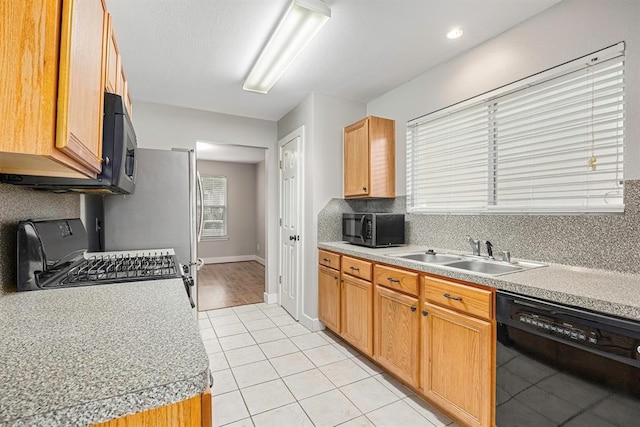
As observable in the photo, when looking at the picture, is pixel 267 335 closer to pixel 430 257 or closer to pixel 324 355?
pixel 324 355

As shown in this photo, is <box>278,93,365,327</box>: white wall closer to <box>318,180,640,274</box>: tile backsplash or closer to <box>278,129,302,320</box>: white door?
<box>278,129,302,320</box>: white door

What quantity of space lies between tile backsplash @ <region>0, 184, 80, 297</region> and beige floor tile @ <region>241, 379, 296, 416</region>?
138 cm

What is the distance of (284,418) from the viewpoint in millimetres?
1740

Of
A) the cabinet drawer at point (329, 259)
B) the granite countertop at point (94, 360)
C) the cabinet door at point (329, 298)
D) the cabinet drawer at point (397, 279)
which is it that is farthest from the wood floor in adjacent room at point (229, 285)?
the granite countertop at point (94, 360)

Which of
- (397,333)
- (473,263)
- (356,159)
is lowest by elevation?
(397,333)

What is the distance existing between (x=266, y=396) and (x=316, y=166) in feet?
6.58

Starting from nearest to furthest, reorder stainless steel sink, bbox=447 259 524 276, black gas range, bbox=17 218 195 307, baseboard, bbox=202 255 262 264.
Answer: black gas range, bbox=17 218 195 307
stainless steel sink, bbox=447 259 524 276
baseboard, bbox=202 255 262 264

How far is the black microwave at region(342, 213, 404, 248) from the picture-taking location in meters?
2.55

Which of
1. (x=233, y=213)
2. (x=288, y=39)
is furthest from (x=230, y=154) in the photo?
(x=288, y=39)

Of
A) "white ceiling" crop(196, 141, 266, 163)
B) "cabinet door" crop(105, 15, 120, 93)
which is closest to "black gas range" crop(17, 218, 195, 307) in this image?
"cabinet door" crop(105, 15, 120, 93)

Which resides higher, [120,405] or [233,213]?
[233,213]

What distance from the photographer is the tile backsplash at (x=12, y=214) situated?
1199 mm

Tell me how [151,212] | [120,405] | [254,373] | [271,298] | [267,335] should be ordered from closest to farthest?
[120,405]
[254,373]
[151,212]
[267,335]
[271,298]

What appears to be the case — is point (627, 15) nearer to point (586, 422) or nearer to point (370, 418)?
point (586, 422)
